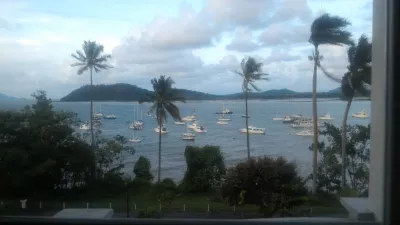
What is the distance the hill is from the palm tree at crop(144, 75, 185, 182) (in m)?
0.03

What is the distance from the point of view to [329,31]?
175cm

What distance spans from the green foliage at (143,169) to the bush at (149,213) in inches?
6.6

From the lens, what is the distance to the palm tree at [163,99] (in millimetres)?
1926

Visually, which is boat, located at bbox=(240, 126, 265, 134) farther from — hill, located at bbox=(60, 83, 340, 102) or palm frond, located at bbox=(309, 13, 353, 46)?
palm frond, located at bbox=(309, 13, 353, 46)

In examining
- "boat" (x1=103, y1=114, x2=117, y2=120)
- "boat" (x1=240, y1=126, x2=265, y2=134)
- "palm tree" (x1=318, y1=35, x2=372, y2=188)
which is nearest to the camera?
"palm tree" (x1=318, y1=35, x2=372, y2=188)

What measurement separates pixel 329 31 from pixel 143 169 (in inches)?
43.4

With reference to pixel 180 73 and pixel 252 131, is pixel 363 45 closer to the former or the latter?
pixel 252 131

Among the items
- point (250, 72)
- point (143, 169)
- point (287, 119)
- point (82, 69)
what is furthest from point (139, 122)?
point (287, 119)

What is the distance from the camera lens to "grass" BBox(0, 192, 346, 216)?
6.23 ft

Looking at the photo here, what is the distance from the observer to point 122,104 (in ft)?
6.49

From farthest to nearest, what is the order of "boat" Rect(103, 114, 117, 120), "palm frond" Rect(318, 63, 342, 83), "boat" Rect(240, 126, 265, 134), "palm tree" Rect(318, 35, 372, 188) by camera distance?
"boat" Rect(103, 114, 117, 120)
"boat" Rect(240, 126, 265, 134)
"palm frond" Rect(318, 63, 342, 83)
"palm tree" Rect(318, 35, 372, 188)

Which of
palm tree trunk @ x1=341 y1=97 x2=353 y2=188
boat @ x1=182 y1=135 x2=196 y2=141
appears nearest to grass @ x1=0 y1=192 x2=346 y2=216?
palm tree trunk @ x1=341 y1=97 x2=353 y2=188

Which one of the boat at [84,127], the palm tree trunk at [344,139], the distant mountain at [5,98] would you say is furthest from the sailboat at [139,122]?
the palm tree trunk at [344,139]

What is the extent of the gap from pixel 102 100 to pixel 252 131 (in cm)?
75
